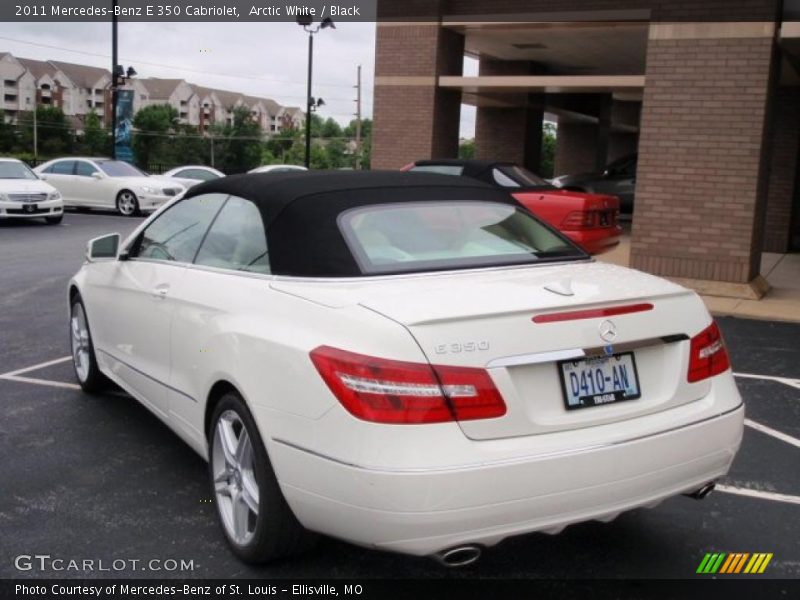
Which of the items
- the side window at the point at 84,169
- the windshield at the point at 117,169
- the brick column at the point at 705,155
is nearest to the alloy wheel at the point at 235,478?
the brick column at the point at 705,155

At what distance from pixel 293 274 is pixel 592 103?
83.0 feet

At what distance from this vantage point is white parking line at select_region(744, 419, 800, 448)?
16.6 ft

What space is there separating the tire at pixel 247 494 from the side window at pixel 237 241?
0.61 metres

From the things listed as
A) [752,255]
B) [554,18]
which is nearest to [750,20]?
[752,255]

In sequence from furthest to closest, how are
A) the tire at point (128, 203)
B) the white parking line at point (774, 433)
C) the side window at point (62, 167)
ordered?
the side window at point (62, 167) < the tire at point (128, 203) < the white parking line at point (774, 433)

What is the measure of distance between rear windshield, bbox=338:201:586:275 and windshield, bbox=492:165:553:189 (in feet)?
25.0

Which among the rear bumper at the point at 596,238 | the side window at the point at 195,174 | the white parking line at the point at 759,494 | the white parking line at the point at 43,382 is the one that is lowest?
the white parking line at the point at 43,382

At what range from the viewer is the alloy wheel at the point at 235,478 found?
11.1ft

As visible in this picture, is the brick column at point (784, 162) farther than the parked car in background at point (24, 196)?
No

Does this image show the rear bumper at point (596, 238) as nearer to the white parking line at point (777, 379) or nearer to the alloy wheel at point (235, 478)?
the white parking line at point (777, 379)

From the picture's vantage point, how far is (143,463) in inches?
178

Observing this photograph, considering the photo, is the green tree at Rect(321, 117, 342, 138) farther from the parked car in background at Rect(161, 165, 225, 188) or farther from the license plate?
the license plate

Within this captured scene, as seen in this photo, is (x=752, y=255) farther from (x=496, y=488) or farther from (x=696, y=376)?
(x=496, y=488)

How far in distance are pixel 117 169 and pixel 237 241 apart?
19949mm
